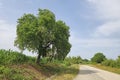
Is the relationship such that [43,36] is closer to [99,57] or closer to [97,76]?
[97,76]

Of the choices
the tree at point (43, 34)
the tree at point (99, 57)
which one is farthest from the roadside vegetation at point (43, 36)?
the tree at point (99, 57)

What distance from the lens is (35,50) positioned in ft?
134

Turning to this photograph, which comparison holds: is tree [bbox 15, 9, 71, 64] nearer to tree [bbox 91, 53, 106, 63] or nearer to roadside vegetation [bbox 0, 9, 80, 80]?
roadside vegetation [bbox 0, 9, 80, 80]

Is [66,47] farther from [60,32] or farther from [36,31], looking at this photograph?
[36,31]

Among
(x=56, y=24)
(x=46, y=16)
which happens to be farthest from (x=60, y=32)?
(x=46, y=16)

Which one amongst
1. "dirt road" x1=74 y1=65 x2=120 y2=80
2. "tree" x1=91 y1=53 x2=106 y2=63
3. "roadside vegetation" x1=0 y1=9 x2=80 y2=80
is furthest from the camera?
"tree" x1=91 y1=53 x2=106 y2=63

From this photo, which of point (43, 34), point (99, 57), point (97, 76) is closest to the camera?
point (97, 76)

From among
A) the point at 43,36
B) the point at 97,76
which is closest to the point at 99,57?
the point at 43,36

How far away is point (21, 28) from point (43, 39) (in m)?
3.87

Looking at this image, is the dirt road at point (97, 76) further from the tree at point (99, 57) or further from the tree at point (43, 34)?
the tree at point (99, 57)

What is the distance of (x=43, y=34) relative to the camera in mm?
38781

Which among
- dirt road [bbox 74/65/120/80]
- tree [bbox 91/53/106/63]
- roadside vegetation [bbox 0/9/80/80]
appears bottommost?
dirt road [bbox 74/65/120/80]

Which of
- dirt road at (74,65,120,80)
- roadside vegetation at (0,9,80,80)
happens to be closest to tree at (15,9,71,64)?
roadside vegetation at (0,9,80,80)

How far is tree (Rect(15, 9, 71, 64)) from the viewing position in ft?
127
